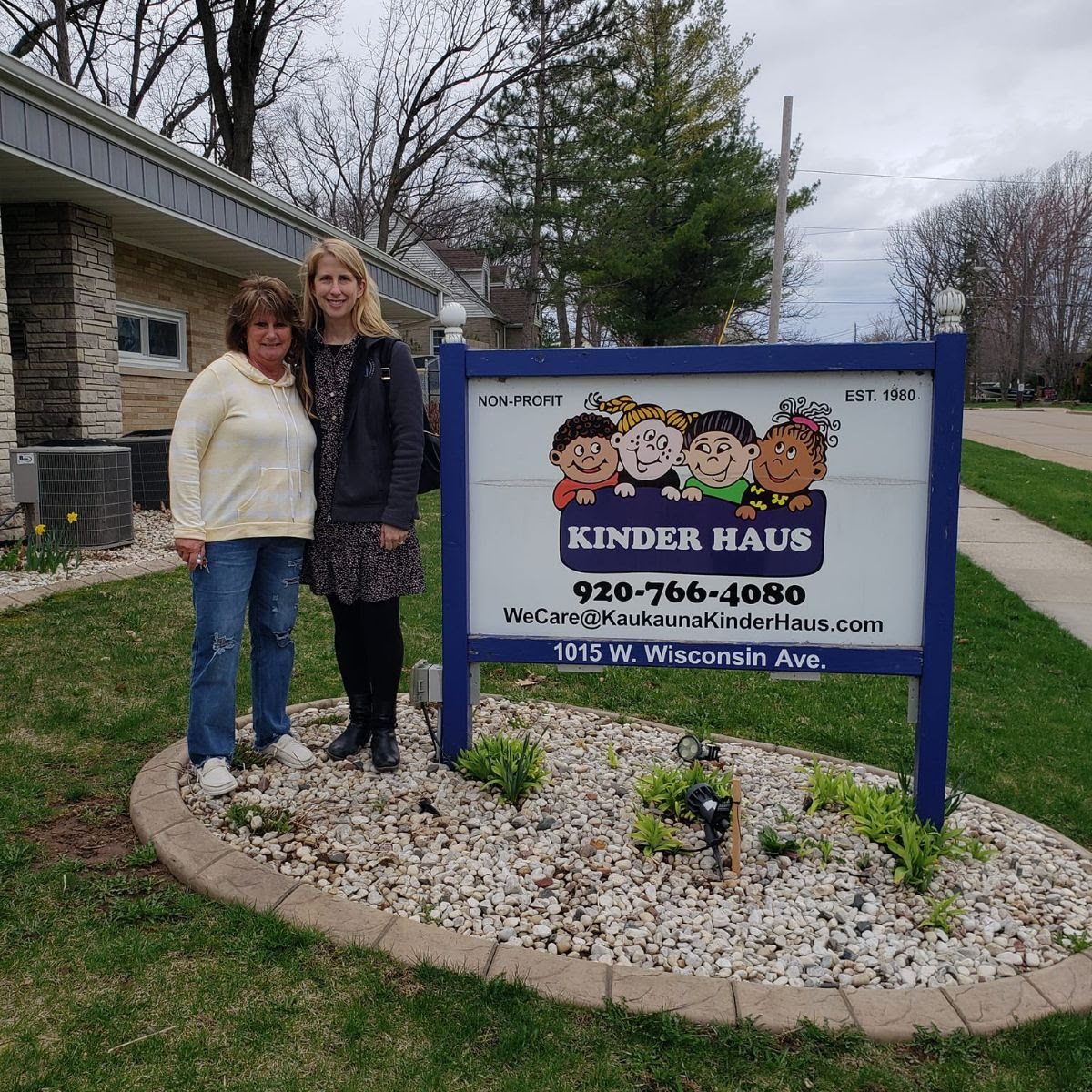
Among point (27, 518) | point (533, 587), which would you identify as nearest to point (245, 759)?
point (533, 587)

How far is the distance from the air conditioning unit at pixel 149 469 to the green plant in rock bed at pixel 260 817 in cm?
711

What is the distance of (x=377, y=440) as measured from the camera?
3.14 meters

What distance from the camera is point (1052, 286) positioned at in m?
49.4

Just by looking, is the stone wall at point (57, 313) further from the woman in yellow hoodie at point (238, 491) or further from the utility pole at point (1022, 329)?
the utility pole at point (1022, 329)

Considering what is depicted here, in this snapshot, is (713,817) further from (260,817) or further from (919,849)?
(260,817)

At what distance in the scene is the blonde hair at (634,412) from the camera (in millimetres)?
2908

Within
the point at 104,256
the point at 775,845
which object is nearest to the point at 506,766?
the point at 775,845

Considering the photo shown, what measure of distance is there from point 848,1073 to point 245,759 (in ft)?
7.75

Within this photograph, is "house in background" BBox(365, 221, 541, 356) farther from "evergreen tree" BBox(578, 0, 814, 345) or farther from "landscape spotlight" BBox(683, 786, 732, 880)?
"landscape spotlight" BBox(683, 786, 732, 880)

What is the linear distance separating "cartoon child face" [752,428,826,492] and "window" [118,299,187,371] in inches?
360

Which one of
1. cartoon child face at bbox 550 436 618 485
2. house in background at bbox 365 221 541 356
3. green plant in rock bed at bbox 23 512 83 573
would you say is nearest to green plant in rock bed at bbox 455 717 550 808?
cartoon child face at bbox 550 436 618 485

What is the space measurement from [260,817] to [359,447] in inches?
50.7

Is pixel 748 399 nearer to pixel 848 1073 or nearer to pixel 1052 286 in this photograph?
pixel 848 1073

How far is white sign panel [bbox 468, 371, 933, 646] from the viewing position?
2848 millimetres
